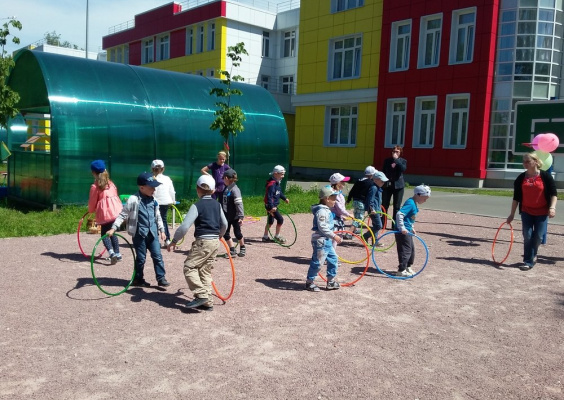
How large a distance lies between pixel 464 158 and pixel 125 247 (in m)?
19.9

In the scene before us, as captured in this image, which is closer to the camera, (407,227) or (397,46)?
(407,227)

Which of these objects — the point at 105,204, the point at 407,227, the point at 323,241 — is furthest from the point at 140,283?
the point at 407,227

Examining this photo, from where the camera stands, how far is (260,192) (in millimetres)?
18672

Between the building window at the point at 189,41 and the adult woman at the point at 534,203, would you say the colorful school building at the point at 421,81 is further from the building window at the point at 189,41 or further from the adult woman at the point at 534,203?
the adult woman at the point at 534,203

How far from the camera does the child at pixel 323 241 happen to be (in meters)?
7.12

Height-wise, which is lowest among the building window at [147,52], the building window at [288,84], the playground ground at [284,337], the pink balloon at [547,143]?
the playground ground at [284,337]

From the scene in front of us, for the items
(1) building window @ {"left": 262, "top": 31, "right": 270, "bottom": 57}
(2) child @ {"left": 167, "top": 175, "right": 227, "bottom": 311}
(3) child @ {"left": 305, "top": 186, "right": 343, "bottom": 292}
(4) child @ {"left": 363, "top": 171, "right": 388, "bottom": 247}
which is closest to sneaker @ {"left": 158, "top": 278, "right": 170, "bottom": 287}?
(2) child @ {"left": 167, "top": 175, "right": 227, "bottom": 311}

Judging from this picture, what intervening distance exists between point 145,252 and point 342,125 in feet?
88.3

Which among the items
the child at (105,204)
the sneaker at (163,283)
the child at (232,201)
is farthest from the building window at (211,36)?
the sneaker at (163,283)

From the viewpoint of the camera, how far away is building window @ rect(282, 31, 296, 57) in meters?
43.5

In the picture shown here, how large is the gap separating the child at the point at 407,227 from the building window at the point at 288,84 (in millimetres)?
36678

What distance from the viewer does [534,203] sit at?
29.3ft

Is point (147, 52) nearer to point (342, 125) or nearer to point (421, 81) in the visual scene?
point (342, 125)

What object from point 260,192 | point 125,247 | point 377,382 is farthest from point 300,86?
point 377,382
